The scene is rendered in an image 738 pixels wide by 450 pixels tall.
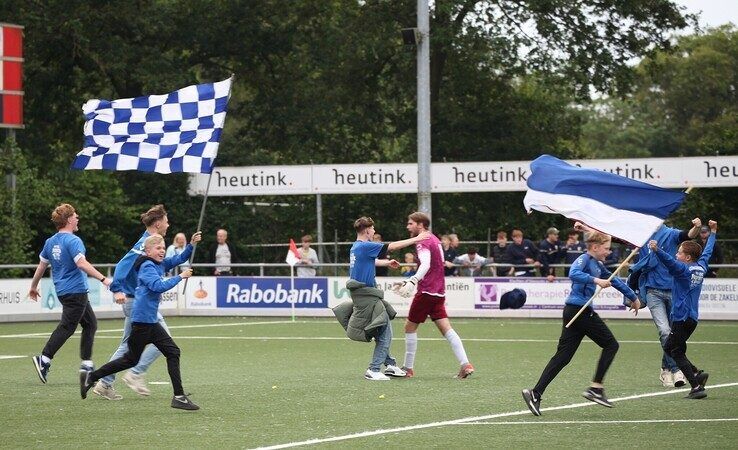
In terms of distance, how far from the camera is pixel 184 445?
32.1ft

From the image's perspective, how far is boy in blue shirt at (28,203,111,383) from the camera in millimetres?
14273

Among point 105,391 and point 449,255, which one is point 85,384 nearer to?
point 105,391

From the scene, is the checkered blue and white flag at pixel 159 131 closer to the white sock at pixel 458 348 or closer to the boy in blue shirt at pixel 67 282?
the boy in blue shirt at pixel 67 282

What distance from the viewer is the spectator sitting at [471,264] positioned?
27.8m

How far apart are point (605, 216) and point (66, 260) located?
6.00 metres

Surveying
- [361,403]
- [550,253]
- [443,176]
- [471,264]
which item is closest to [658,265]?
[361,403]

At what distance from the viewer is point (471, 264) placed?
90.9ft

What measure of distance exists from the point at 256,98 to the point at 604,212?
97.8ft

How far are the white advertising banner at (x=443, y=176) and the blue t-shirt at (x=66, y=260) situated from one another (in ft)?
50.1

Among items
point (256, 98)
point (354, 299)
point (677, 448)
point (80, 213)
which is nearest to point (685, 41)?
point (256, 98)

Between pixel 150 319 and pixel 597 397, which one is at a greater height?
pixel 150 319

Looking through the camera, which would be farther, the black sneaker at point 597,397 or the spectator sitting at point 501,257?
the spectator sitting at point 501,257

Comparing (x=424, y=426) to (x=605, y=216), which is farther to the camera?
(x=605, y=216)

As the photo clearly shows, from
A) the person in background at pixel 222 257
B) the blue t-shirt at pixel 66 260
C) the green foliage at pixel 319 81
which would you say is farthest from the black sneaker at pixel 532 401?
the green foliage at pixel 319 81
